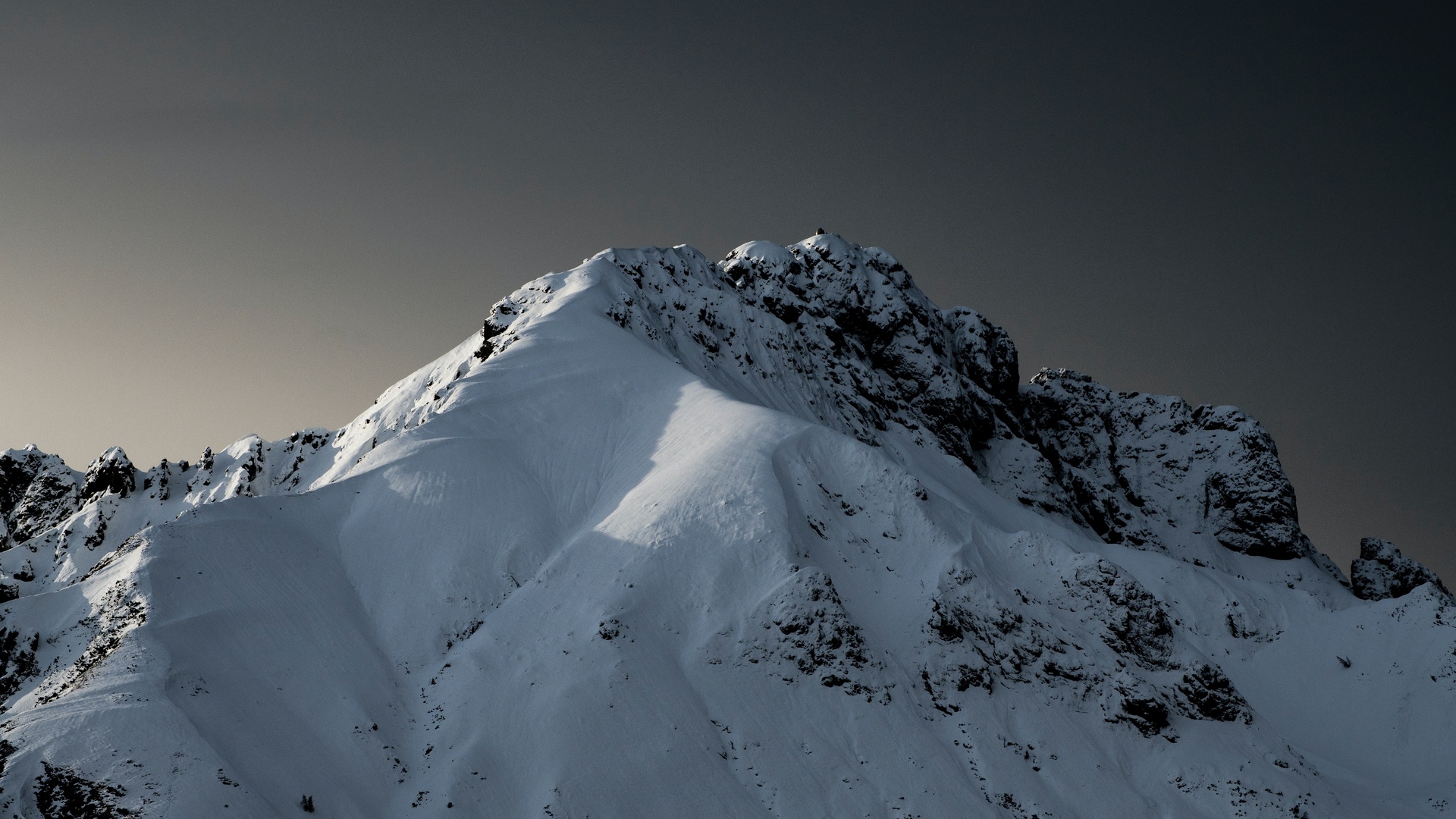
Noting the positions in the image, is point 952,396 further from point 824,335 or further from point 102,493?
point 102,493

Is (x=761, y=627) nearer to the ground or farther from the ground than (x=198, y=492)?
nearer to the ground

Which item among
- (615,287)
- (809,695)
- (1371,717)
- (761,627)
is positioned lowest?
(1371,717)

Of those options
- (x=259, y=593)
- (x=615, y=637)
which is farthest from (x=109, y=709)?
(x=615, y=637)

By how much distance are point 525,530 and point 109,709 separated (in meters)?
19.8

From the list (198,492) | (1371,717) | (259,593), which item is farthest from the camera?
(198,492)

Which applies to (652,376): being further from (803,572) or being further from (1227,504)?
(1227,504)

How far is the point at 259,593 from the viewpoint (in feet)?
131

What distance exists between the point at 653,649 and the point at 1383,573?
351 ft

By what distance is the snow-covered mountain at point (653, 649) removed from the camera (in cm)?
3422

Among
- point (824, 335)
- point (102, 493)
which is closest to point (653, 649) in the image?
point (824, 335)

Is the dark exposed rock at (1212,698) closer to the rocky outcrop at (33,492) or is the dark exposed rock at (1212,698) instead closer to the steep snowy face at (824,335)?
the steep snowy face at (824,335)

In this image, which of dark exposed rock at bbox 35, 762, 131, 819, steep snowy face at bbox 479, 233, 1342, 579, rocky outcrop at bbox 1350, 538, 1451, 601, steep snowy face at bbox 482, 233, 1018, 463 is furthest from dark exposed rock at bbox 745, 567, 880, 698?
rocky outcrop at bbox 1350, 538, 1451, 601

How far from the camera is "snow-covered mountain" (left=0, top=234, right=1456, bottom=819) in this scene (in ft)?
112

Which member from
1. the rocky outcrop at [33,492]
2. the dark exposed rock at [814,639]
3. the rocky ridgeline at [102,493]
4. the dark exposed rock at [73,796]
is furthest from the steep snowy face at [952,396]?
the dark exposed rock at [73,796]
